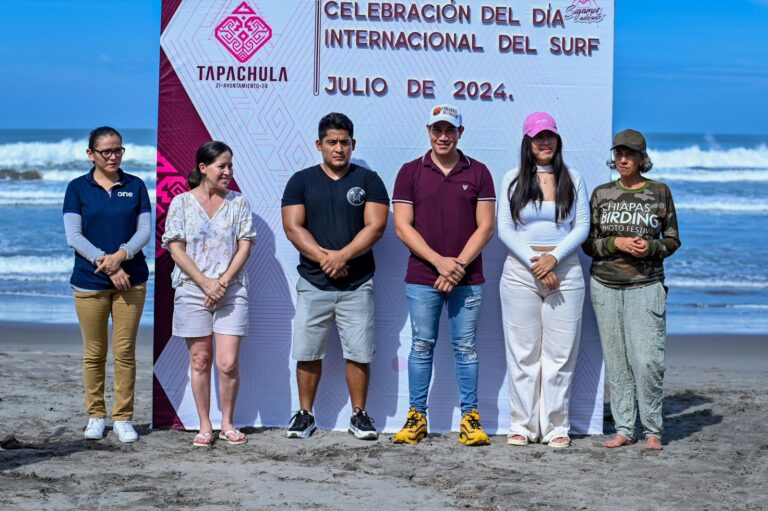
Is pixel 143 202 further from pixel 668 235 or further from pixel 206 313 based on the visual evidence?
pixel 668 235

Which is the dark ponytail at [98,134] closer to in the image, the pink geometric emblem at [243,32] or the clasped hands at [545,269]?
the pink geometric emblem at [243,32]

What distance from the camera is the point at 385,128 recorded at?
5953mm

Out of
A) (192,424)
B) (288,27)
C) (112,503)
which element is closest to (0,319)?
(192,424)

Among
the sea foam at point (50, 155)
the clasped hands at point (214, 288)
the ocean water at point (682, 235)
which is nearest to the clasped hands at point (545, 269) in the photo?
the clasped hands at point (214, 288)

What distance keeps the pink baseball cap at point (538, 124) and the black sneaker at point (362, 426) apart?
5.98 feet

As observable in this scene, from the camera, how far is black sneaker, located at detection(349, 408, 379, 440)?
5.78 m

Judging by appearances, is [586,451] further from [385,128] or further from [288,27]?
[288,27]

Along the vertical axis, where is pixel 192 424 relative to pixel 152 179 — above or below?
below

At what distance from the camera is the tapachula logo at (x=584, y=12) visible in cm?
594

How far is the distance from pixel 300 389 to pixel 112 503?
1.60 meters

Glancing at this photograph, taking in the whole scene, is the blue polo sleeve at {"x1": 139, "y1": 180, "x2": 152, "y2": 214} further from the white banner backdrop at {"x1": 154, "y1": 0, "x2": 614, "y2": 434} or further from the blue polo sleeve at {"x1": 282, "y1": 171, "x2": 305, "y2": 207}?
the blue polo sleeve at {"x1": 282, "y1": 171, "x2": 305, "y2": 207}

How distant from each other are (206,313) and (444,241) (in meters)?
1.35

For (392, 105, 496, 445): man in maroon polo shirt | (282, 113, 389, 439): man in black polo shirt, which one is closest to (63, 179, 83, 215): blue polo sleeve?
(282, 113, 389, 439): man in black polo shirt

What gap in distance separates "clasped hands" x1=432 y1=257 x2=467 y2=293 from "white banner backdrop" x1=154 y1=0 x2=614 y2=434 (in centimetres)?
47
